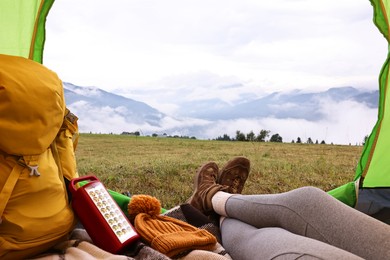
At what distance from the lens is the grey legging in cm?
121

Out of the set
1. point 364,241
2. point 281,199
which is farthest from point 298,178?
point 364,241

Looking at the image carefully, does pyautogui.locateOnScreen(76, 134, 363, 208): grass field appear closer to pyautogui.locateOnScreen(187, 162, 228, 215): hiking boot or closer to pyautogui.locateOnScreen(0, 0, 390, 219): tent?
pyautogui.locateOnScreen(187, 162, 228, 215): hiking boot

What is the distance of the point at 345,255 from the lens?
1122 mm

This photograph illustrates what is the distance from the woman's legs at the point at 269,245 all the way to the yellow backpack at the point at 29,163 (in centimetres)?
53

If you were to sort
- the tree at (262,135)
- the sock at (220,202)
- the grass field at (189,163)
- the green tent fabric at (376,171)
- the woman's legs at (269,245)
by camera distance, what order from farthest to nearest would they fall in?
1. the tree at (262,135)
2. the grass field at (189,163)
3. the green tent fabric at (376,171)
4. the sock at (220,202)
5. the woman's legs at (269,245)

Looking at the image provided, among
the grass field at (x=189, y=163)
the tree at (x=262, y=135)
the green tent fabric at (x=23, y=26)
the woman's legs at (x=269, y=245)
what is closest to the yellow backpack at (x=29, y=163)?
the woman's legs at (x=269, y=245)

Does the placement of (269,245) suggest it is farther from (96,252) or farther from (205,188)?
(205,188)

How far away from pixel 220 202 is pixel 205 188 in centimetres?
20

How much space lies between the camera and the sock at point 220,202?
181cm

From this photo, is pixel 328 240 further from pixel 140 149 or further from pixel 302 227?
pixel 140 149

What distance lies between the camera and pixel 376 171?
231 cm

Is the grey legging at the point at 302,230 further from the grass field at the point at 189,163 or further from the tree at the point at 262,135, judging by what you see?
the tree at the point at 262,135

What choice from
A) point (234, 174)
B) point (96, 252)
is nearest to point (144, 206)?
point (96, 252)

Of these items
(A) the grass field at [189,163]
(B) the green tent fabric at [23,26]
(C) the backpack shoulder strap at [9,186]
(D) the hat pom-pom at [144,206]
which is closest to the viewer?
(C) the backpack shoulder strap at [9,186]
